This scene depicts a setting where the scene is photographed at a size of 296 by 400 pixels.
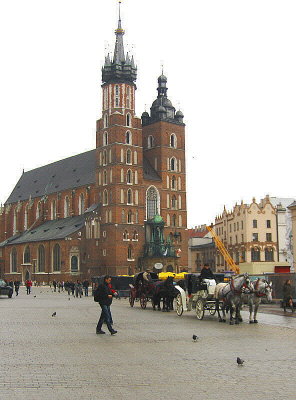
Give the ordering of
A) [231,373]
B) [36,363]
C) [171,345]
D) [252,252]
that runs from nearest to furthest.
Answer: [231,373]
[36,363]
[171,345]
[252,252]

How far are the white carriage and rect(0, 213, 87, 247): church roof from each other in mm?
56425

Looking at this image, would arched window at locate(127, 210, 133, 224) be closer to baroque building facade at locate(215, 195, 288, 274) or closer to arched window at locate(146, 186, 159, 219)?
arched window at locate(146, 186, 159, 219)

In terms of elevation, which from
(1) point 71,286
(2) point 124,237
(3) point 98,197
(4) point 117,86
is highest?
(4) point 117,86

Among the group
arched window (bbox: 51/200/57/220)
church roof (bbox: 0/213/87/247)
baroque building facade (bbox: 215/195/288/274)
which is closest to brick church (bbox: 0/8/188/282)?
church roof (bbox: 0/213/87/247)

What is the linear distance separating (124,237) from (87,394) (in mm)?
67545

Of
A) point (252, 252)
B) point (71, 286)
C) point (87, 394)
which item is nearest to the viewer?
point (87, 394)

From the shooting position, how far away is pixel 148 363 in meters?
11.1

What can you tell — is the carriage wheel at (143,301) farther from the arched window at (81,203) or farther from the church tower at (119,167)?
the arched window at (81,203)

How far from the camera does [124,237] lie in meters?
75.8

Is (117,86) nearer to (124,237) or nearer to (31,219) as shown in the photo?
(124,237)

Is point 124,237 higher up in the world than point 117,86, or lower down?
lower down

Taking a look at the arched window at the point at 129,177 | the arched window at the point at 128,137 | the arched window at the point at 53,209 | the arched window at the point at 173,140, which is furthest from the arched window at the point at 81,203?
the arched window at the point at 173,140

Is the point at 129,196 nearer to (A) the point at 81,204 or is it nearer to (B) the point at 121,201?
(B) the point at 121,201

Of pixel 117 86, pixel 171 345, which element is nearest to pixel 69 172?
pixel 117 86
